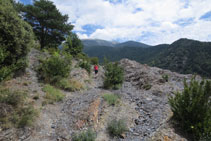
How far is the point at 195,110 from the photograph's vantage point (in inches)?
Result: 155

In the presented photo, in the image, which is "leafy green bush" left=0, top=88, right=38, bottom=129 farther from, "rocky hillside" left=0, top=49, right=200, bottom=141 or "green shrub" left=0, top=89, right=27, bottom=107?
"rocky hillside" left=0, top=49, right=200, bottom=141

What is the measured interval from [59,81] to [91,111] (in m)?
4.14

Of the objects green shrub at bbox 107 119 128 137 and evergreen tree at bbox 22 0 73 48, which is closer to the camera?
green shrub at bbox 107 119 128 137

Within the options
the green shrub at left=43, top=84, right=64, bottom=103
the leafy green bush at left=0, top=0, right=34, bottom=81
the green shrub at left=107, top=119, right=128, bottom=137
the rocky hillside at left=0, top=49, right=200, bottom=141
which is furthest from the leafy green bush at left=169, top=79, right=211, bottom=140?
the leafy green bush at left=0, top=0, right=34, bottom=81

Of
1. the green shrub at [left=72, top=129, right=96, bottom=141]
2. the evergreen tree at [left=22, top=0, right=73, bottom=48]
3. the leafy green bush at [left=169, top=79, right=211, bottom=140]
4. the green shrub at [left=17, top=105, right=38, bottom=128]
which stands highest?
the evergreen tree at [left=22, top=0, right=73, bottom=48]

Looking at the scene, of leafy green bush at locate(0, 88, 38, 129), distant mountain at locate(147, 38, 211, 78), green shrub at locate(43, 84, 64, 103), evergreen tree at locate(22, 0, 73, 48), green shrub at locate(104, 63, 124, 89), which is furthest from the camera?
distant mountain at locate(147, 38, 211, 78)

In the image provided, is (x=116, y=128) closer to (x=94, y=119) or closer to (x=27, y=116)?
(x=94, y=119)

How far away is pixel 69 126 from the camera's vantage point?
459cm

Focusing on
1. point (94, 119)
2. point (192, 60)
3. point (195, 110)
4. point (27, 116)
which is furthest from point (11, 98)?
point (192, 60)

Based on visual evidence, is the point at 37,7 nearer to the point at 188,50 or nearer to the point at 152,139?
the point at 152,139

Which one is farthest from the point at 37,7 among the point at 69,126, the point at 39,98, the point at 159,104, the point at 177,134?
the point at 177,134

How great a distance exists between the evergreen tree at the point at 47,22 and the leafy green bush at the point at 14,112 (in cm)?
1558

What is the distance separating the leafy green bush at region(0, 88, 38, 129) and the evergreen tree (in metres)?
15.6

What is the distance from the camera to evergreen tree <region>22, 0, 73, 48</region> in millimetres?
16547
